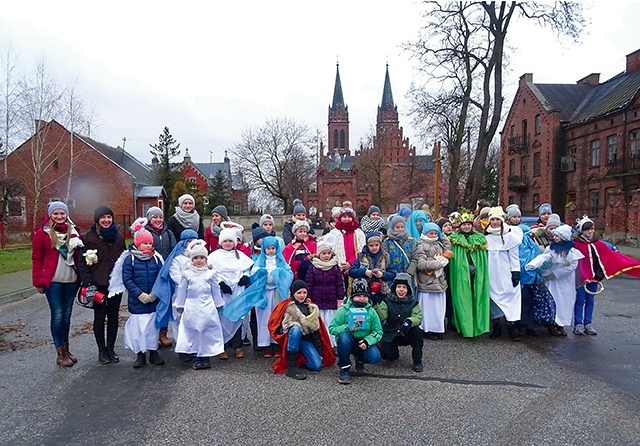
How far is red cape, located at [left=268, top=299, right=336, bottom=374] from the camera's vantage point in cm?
525

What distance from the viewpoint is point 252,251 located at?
6727 millimetres

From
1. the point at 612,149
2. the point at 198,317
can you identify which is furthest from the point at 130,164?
the point at 198,317

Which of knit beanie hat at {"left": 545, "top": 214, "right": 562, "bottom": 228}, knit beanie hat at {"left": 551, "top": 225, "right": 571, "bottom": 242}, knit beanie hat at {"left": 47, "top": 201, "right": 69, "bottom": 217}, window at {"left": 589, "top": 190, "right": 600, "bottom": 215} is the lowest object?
knit beanie hat at {"left": 551, "top": 225, "right": 571, "bottom": 242}

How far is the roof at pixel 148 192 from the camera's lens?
38900 millimetres

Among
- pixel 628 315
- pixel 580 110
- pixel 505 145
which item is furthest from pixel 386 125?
pixel 628 315

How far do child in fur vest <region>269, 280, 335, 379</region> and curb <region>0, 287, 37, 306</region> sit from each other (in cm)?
814

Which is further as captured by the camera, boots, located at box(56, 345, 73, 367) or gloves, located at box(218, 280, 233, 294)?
gloves, located at box(218, 280, 233, 294)

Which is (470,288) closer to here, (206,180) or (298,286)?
(298,286)

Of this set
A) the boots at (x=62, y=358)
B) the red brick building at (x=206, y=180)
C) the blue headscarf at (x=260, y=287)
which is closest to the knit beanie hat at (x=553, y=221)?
the blue headscarf at (x=260, y=287)

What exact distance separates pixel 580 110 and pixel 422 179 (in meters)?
21.4

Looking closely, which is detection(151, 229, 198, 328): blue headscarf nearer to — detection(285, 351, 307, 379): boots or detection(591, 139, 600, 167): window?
detection(285, 351, 307, 379): boots

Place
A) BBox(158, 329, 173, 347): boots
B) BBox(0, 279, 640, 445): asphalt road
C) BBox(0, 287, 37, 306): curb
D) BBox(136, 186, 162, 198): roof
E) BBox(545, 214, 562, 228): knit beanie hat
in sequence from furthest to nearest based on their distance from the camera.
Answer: BBox(136, 186, 162, 198): roof
BBox(0, 287, 37, 306): curb
BBox(545, 214, 562, 228): knit beanie hat
BBox(158, 329, 173, 347): boots
BBox(0, 279, 640, 445): asphalt road

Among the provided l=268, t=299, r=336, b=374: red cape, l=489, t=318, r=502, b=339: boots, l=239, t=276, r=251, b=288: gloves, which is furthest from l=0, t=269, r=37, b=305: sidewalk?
l=489, t=318, r=502, b=339: boots

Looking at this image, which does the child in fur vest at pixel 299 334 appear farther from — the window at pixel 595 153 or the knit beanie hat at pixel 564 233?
the window at pixel 595 153
